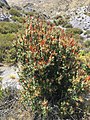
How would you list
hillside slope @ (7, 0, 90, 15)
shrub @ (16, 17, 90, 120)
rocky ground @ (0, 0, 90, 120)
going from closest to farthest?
shrub @ (16, 17, 90, 120) < rocky ground @ (0, 0, 90, 120) < hillside slope @ (7, 0, 90, 15)

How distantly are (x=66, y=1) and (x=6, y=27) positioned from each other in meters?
70.8

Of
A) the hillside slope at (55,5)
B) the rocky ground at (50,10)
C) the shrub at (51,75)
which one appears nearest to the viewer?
the shrub at (51,75)

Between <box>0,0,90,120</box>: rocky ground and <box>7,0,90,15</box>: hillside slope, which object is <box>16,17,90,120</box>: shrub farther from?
<box>7,0,90,15</box>: hillside slope

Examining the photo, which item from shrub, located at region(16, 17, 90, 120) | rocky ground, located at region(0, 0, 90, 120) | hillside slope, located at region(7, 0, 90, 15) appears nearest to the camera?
shrub, located at region(16, 17, 90, 120)

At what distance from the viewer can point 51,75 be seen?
734cm

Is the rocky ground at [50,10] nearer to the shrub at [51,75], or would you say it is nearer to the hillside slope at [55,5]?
the hillside slope at [55,5]

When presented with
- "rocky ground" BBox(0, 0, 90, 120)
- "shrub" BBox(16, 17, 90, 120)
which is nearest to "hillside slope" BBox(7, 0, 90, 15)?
"rocky ground" BBox(0, 0, 90, 120)

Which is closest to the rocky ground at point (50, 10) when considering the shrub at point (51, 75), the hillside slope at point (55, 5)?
the hillside slope at point (55, 5)

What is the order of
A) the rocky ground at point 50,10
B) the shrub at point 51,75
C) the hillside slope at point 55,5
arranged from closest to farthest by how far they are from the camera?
the shrub at point 51,75, the rocky ground at point 50,10, the hillside slope at point 55,5

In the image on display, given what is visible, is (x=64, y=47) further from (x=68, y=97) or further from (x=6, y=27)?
(x=6, y=27)

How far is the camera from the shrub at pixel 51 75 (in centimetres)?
703

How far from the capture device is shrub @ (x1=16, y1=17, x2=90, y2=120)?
277 inches

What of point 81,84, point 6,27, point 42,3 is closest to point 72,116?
point 81,84

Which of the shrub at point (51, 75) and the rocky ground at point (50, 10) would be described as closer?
the shrub at point (51, 75)
